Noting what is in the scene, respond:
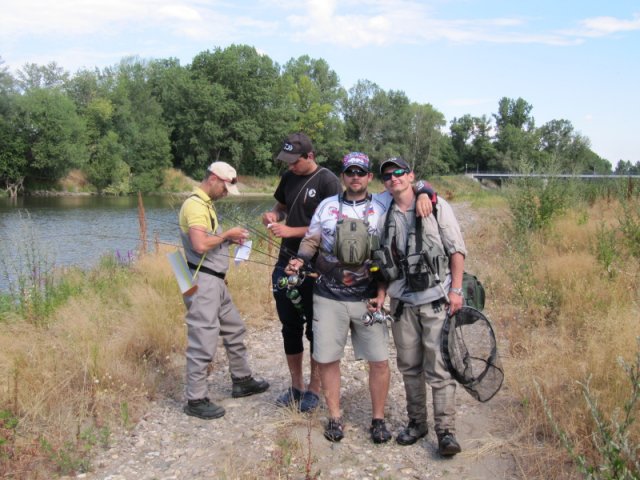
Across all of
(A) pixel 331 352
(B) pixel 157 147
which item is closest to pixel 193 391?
(A) pixel 331 352

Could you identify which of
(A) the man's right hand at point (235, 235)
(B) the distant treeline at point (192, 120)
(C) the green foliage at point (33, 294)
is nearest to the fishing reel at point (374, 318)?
(A) the man's right hand at point (235, 235)

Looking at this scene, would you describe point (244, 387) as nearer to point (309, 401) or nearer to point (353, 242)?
point (309, 401)

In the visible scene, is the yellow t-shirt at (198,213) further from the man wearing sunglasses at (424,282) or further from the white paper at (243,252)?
the man wearing sunglasses at (424,282)

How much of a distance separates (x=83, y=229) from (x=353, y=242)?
1920cm

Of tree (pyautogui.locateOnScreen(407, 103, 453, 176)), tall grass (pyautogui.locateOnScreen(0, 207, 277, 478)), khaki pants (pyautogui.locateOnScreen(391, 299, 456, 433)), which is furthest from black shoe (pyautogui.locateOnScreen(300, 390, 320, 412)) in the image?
tree (pyautogui.locateOnScreen(407, 103, 453, 176))

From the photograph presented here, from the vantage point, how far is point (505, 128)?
112375 millimetres

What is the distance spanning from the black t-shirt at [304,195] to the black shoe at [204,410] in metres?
1.27

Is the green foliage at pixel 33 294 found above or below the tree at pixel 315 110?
below

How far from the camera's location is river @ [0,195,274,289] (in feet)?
29.4

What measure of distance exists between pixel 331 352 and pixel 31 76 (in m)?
64.8

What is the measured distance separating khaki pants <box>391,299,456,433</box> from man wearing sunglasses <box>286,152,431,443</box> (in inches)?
5.7

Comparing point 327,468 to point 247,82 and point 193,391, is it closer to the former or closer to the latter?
point 193,391

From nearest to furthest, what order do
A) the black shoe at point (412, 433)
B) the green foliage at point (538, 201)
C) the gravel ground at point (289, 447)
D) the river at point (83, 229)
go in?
the gravel ground at point (289, 447) → the black shoe at point (412, 433) → the river at point (83, 229) → the green foliage at point (538, 201)

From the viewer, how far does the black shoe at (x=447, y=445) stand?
3598mm
